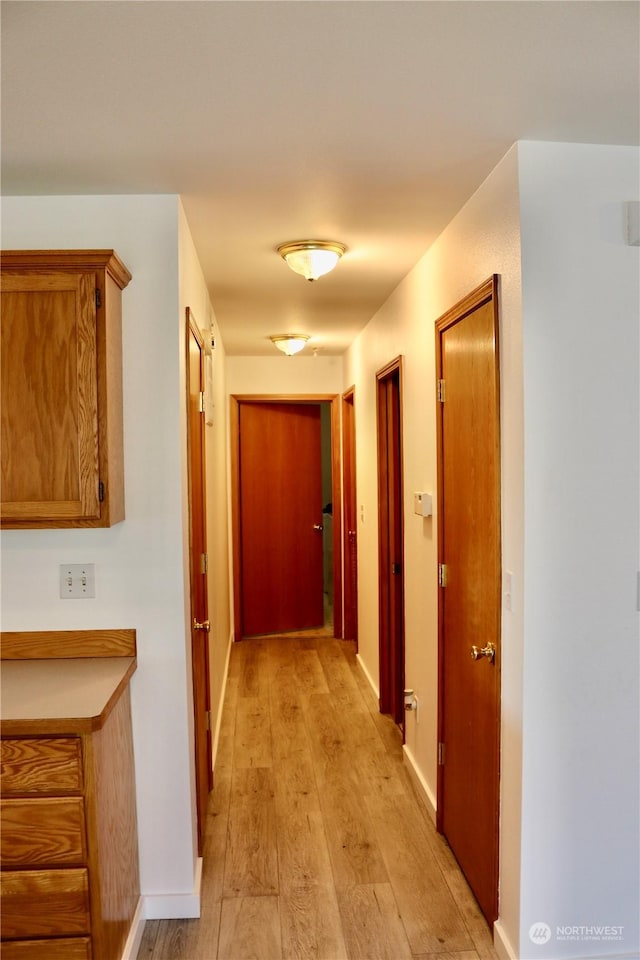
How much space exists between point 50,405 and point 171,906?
1.71m

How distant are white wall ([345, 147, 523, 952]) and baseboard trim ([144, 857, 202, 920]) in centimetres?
102

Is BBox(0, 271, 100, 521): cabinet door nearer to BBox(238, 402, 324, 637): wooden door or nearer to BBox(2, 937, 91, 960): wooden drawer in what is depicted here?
BBox(2, 937, 91, 960): wooden drawer

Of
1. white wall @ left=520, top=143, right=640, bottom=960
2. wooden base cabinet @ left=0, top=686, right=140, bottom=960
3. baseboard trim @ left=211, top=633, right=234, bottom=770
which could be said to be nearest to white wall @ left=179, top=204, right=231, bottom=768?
baseboard trim @ left=211, top=633, right=234, bottom=770

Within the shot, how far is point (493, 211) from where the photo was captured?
219 centimetres

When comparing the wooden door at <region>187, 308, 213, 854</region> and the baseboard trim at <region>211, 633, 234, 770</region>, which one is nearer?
the wooden door at <region>187, 308, 213, 854</region>

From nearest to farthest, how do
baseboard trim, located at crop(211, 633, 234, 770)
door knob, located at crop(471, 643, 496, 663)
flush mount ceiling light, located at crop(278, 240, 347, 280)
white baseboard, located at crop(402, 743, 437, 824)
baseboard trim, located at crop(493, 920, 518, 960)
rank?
baseboard trim, located at crop(493, 920, 518, 960), door knob, located at crop(471, 643, 496, 663), flush mount ceiling light, located at crop(278, 240, 347, 280), white baseboard, located at crop(402, 743, 437, 824), baseboard trim, located at crop(211, 633, 234, 770)

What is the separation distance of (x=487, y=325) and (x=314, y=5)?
3.64 ft

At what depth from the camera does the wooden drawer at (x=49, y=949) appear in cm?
189

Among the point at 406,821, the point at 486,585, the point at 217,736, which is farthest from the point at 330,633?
the point at 486,585

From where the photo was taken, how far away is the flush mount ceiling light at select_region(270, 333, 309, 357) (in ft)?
16.7

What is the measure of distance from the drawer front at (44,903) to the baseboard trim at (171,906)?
56 cm

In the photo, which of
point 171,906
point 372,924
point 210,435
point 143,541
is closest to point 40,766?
point 143,541

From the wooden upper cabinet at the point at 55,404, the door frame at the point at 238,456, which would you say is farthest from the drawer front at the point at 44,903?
the door frame at the point at 238,456

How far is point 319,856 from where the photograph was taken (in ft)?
9.15
